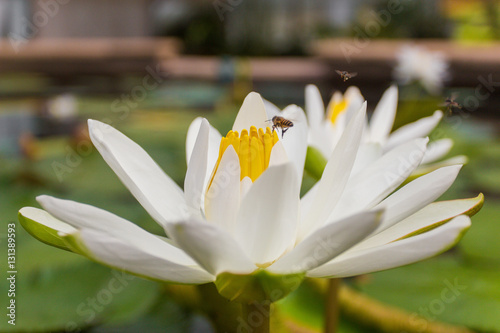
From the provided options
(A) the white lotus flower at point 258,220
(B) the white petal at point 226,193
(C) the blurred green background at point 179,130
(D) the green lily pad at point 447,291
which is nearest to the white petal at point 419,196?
(A) the white lotus flower at point 258,220

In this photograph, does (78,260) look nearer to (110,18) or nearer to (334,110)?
(334,110)

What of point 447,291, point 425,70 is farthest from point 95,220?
point 425,70

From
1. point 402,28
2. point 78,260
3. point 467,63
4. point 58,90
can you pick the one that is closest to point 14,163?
Answer: point 78,260

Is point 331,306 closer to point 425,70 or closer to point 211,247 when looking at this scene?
point 211,247

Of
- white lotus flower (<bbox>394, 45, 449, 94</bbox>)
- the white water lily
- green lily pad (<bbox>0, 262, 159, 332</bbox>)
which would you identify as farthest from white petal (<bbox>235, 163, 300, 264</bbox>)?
white lotus flower (<bbox>394, 45, 449, 94</bbox>)

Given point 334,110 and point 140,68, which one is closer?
point 334,110

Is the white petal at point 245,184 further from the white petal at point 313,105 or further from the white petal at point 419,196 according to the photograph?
the white petal at point 313,105

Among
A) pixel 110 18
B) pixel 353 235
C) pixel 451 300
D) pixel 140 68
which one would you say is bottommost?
pixel 451 300
